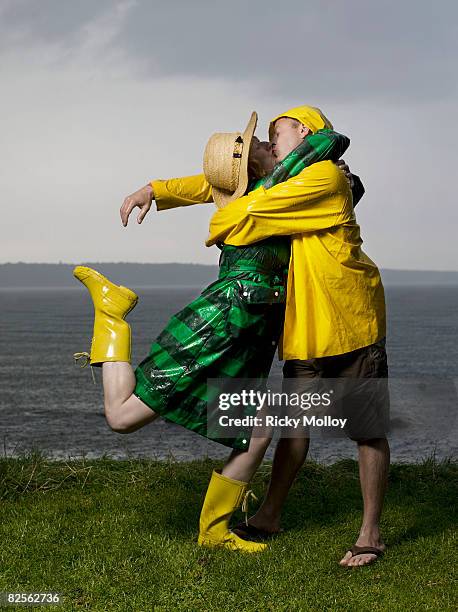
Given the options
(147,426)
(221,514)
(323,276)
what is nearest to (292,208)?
(323,276)

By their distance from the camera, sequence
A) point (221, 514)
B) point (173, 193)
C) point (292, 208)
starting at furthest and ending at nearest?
1. point (173, 193)
2. point (221, 514)
3. point (292, 208)

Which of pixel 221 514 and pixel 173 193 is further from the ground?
pixel 173 193

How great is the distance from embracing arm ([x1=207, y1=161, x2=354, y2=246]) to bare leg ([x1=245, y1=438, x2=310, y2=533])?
4.00 ft

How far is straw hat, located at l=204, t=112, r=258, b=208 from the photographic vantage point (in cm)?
462

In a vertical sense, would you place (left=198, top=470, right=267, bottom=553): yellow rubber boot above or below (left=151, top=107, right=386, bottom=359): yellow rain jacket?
below

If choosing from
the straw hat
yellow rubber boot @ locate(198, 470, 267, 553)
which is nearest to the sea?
yellow rubber boot @ locate(198, 470, 267, 553)

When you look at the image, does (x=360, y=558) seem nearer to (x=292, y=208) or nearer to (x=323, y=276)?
(x=323, y=276)

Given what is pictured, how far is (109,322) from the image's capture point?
15.5ft

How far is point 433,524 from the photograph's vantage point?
5.59m

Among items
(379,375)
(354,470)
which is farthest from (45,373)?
(379,375)

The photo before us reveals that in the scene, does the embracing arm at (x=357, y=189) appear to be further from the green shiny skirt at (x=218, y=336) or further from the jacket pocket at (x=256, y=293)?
the jacket pocket at (x=256, y=293)

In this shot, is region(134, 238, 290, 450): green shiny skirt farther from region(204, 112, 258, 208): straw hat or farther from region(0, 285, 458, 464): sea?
region(0, 285, 458, 464): sea

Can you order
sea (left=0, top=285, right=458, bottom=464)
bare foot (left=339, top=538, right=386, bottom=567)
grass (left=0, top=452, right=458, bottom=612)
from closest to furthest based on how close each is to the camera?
grass (left=0, top=452, right=458, bottom=612) < bare foot (left=339, top=538, right=386, bottom=567) < sea (left=0, top=285, right=458, bottom=464)

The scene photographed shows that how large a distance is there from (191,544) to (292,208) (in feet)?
6.32
